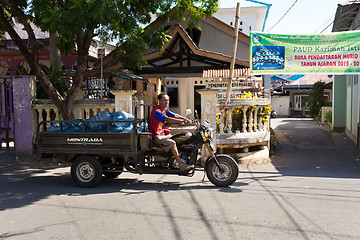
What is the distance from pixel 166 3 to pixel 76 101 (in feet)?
12.2

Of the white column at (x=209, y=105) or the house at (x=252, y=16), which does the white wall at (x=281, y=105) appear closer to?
the house at (x=252, y=16)

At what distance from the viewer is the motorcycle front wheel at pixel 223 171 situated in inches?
216

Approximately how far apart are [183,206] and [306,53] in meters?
5.52

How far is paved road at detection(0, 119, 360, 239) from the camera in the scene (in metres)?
3.69

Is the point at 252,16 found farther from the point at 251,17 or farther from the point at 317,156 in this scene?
the point at 317,156

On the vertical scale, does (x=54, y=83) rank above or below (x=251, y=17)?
below

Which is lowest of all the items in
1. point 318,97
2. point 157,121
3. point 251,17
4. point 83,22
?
point 157,121

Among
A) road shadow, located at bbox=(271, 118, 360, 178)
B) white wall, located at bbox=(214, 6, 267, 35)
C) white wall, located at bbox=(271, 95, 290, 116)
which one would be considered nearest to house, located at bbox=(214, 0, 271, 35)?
white wall, located at bbox=(214, 6, 267, 35)

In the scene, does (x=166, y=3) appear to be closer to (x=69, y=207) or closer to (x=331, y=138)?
(x=69, y=207)

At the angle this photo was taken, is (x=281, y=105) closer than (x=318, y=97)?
No

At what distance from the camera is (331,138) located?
11.7 metres

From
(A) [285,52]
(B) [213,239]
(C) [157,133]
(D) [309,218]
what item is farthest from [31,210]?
(A) [285,52]

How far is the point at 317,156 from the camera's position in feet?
28.9

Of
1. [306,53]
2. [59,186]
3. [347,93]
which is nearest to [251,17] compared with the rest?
[347,93]
